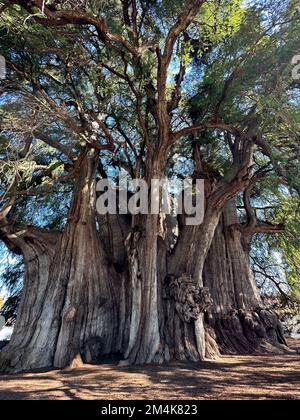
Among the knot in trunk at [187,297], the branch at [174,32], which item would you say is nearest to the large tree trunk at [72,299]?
the knot in trunk at [187,297]

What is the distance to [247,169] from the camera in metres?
6.60

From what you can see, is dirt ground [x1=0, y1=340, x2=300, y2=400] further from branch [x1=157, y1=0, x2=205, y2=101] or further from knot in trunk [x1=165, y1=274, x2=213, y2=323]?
branch [x1=157, y1=0, x2=205, y2=101]

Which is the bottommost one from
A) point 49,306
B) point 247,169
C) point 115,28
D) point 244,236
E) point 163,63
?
point 49,306

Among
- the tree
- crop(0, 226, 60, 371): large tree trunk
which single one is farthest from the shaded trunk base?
crop(0, 226, 60, 371): large tree trunk

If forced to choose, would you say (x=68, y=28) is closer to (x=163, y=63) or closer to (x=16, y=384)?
(x=163, y=63)

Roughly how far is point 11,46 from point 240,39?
3.67 m

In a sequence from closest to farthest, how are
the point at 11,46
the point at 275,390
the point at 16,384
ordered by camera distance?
the point at 275,390 → the point at 16,384 → the point at 11,46

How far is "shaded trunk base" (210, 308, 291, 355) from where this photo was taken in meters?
6.23

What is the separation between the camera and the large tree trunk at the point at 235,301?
6.36m

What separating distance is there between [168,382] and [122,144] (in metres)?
4.35

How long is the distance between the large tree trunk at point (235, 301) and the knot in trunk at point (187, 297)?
0.75 m

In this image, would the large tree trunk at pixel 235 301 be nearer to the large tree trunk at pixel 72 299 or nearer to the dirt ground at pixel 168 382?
the dirt ground at pixel 168 382

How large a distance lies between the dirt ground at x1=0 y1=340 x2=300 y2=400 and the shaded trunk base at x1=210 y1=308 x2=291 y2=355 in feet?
2.93
